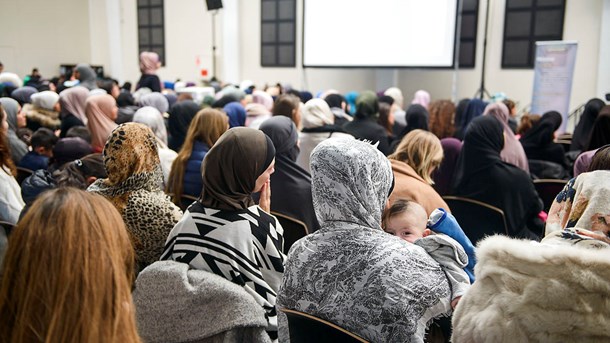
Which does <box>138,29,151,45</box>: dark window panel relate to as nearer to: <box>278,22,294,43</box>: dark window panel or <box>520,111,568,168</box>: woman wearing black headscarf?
<box>278,22,294,43</box>: dark window panel

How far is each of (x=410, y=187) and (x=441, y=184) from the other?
1.23m

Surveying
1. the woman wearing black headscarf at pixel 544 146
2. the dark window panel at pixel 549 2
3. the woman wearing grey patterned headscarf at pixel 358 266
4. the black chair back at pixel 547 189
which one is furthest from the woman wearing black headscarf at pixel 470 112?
the dark window panel at pixel 549 2

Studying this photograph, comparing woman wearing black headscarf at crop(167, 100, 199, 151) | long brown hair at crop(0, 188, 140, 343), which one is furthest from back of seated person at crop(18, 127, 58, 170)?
long brown hair at crop(0, 188, 140, 343)

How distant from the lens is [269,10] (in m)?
12.3

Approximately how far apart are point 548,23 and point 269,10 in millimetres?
5841

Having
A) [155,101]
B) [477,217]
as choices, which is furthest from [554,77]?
[477,217]

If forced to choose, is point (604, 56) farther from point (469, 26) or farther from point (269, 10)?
point (269, 10)

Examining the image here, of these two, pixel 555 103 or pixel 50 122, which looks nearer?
pixel 50 122

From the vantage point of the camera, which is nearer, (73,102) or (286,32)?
(73,102)

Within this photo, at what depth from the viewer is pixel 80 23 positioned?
1486 cm

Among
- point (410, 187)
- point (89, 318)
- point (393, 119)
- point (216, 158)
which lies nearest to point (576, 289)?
point (89, 318)

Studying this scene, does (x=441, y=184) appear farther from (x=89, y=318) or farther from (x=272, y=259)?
(x=89, y=318)

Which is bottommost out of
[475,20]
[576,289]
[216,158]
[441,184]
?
[441,184]

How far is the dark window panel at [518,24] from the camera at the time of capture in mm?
9570
